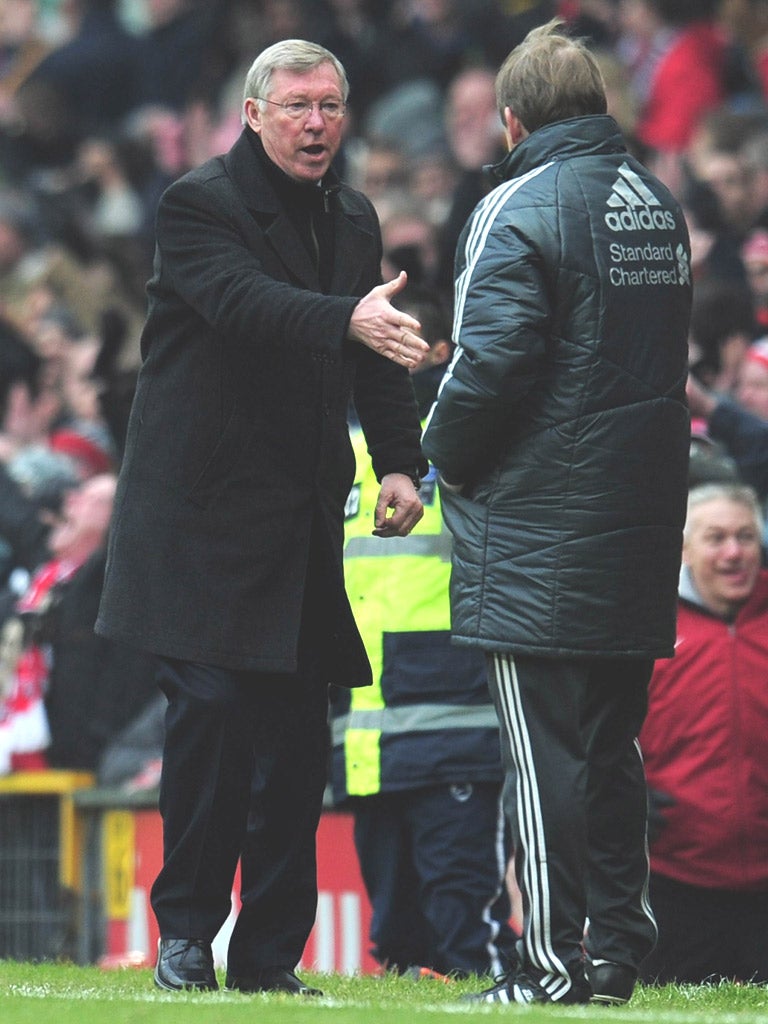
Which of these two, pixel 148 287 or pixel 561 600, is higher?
pixel 148 287

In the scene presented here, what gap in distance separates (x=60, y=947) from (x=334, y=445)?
4.27 meters

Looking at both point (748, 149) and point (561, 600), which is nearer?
point (561, 600)

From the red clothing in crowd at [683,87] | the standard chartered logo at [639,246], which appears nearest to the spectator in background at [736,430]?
the standard chartered logo at [639,246]

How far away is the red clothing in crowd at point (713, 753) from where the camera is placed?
25.0 ft

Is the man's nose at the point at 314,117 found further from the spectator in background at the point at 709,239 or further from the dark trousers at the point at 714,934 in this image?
the spectator in background at the point at 709,239

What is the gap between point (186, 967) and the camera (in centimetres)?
587

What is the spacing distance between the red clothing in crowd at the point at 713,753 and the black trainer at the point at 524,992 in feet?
6.55

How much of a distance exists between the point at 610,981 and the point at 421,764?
1.82 meters

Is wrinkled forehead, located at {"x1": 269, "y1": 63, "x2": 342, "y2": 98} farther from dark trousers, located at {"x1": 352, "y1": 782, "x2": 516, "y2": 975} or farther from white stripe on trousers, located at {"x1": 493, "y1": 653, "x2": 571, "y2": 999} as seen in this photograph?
dark trousers, located at {"x1": 352, "y1": 782, "x2": 516, "y2": 975}

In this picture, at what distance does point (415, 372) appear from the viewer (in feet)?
25.7

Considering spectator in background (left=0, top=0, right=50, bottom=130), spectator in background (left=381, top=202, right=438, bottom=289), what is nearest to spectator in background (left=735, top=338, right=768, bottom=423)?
spectator in background (left=381, top=202, right=438, bottom=289)

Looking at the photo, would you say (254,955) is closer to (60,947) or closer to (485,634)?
(485,634)

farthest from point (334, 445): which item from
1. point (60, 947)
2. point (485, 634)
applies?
point (60, 947)

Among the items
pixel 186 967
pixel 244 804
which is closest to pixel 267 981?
pixel 186 967
